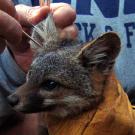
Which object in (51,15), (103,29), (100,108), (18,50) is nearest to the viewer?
(100,108)

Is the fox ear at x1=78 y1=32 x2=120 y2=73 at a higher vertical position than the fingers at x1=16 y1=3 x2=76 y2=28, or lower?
lower

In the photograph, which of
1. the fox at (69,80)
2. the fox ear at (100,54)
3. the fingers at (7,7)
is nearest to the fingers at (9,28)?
the fingers at (7,7)

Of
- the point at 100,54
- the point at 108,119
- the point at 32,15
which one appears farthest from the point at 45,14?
the point at 108,119

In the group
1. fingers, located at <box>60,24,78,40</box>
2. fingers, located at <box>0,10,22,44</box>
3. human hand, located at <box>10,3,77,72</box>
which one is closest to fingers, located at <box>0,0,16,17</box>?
fingers, located at <box>0,10,22,44</box>

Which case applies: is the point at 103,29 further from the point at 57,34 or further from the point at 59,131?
the point at 59,131

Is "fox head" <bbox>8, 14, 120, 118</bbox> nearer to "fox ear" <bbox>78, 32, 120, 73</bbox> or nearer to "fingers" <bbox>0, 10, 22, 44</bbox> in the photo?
"fox ear" <bbox>78, 32, 120, 73</bbox>

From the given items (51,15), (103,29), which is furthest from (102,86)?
(103,29)
